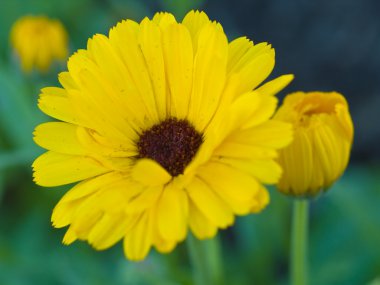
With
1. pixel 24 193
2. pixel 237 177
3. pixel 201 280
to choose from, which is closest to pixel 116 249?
pixel 24 193

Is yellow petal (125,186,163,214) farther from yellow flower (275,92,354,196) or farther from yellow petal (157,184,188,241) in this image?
yellow flower (275,92,354,196)

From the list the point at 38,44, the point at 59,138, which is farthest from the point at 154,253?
the point at 59,138

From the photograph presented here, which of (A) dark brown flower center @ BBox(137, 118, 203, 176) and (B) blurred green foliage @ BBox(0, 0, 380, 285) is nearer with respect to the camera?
(A) dark brown flower center @ BBox(137, 118, 203, 176)

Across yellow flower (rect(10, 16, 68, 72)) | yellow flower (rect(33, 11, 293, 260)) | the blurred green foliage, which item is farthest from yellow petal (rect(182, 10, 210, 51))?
yellow flower (rect(10, 16, 68, 72))

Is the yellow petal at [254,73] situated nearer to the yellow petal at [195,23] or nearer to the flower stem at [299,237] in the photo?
the yellow petal at [195,23]

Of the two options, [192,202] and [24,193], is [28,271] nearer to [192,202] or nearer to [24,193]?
[24,193]

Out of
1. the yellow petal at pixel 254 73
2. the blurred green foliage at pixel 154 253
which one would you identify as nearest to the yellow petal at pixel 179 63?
the yellow petal at pixel 254 73

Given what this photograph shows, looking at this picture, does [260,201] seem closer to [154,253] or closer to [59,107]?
[59,107]
